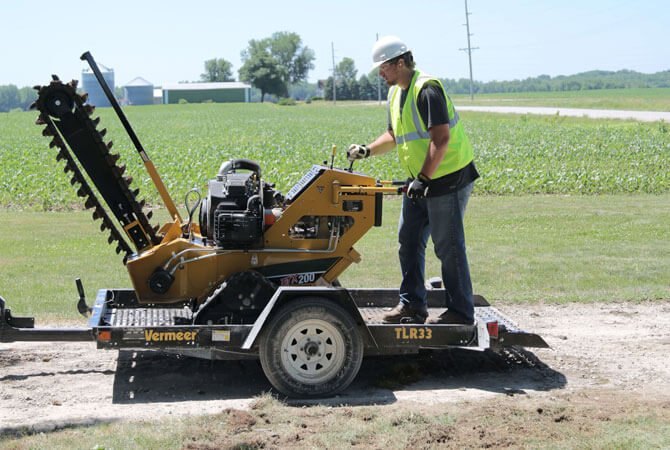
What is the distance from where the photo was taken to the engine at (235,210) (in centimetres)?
635

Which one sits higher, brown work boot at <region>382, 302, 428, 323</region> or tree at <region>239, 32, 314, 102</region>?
tree at <region>239, 32, 314, 102</region>

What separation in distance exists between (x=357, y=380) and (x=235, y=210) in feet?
4.85

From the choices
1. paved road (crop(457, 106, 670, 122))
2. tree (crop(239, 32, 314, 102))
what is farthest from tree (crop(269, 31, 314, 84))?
paved road (crop(457, 106, 670, 122))

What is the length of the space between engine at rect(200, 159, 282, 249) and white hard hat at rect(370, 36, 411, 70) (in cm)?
127

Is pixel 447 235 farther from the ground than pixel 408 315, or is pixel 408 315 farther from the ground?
pixel 447 235

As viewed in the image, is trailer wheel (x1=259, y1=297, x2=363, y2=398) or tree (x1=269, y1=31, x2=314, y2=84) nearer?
trailer wheel (x1=259, y1=297, x2=363, y2=398)

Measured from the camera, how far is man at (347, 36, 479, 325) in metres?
6.16

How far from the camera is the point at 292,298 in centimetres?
603

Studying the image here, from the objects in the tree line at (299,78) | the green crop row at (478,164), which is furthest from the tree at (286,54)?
the green crop row at (478,164)

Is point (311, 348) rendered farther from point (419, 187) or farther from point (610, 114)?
point (610, 114)

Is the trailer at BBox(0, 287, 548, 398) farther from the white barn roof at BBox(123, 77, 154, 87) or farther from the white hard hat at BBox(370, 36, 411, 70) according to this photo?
the white barn roof at BBox(123, 77, 154, 87)

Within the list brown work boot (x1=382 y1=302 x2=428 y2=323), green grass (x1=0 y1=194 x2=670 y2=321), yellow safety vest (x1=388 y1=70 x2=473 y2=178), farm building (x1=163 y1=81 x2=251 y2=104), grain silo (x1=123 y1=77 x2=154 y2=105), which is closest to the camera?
yellow safety vest (x1=388 y1=70 x2=473 y2=178)

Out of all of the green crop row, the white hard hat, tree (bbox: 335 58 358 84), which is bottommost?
the green crop row

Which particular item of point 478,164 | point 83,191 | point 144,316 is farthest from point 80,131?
point 478,164
